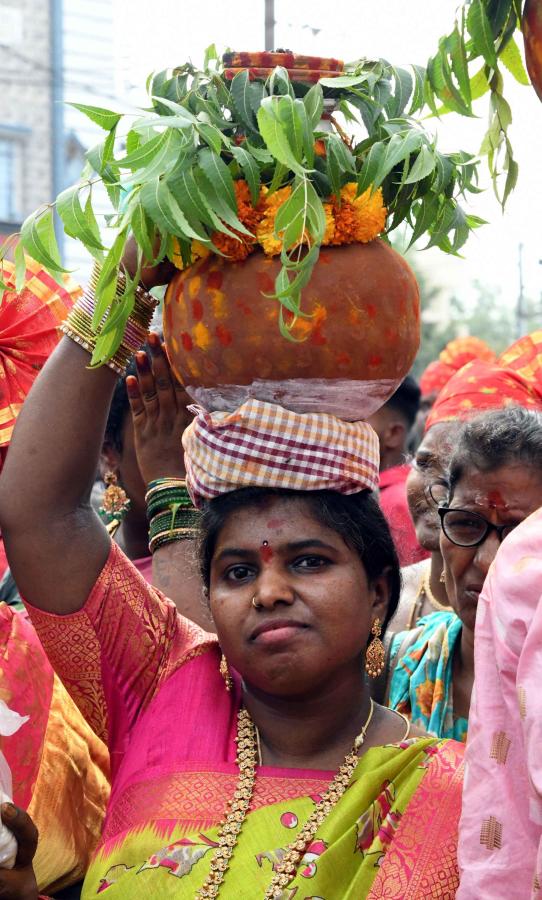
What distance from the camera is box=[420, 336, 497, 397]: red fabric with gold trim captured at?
774 centimetres

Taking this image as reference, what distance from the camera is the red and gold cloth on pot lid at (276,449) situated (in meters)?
2.52

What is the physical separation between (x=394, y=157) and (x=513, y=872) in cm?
130

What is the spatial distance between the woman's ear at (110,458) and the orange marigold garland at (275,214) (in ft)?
5.78

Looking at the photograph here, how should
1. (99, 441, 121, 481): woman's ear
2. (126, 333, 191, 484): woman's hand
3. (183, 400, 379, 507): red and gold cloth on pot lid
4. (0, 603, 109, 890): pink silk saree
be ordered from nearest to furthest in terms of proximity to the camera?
(183, 400, 379, 507): red and gold cloth on pot lid < (0, 603, 109, 890): pink silk saree < (126, 333, 191, 484): woman's hand < (99, 441, 121, 481): woman's ear

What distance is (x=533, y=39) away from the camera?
7.03ft

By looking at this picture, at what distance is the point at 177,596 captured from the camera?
10.6ft

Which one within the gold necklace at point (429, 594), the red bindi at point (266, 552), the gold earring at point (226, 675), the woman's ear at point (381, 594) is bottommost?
the gold necklace at point (429, 594)

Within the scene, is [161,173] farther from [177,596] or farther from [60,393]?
[177,596]

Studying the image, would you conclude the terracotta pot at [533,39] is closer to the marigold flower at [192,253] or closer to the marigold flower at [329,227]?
the marigold flower at [329,227]

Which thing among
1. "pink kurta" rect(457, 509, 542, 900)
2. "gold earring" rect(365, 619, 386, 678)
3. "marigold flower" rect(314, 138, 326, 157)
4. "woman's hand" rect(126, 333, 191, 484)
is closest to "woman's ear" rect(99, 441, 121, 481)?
"woman's hand" rect(126, 333, 191, 484)

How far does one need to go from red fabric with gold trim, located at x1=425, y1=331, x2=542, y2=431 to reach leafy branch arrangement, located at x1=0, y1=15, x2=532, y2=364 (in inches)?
64.5

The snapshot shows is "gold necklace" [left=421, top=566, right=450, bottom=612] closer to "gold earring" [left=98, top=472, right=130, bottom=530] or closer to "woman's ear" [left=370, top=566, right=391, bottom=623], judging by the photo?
"gold earring" [left=98, top=472, right=130, bottom=530]

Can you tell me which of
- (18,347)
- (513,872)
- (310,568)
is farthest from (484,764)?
(18,347)

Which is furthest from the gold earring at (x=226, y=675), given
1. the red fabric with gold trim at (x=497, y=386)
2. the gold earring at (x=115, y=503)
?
the red fabric with gold trim at (x=497, y=386)
